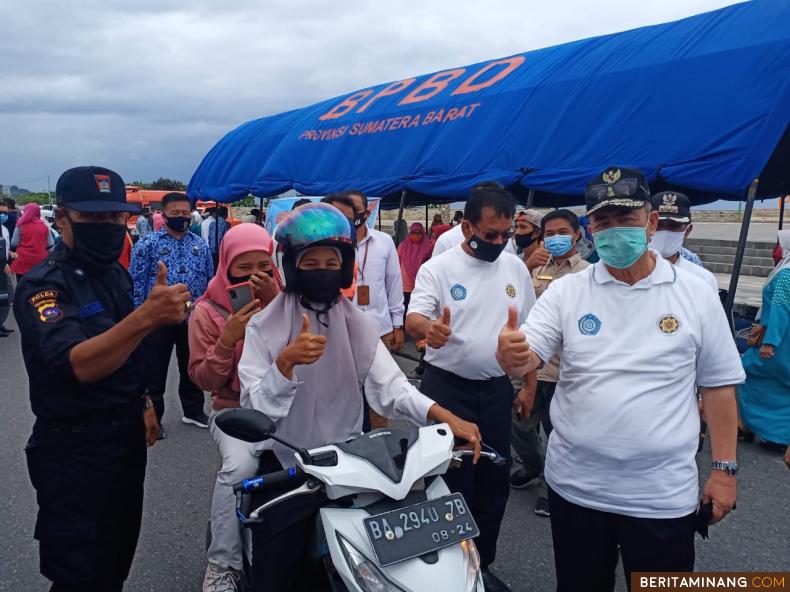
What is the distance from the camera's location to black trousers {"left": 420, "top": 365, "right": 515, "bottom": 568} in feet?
9.64

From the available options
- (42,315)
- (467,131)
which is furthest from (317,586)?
(467,131)

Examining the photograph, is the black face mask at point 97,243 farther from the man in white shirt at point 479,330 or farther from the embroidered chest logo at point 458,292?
the embroidered chest logo at point 458,292

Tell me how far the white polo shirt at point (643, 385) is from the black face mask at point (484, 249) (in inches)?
38.5

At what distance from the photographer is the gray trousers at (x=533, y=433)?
395 cm

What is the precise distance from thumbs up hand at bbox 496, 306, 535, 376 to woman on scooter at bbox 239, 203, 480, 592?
10.6 inches

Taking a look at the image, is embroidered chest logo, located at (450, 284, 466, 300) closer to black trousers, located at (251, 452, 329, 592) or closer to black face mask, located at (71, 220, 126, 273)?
black trousers, located at (251, 452, 329, 592)

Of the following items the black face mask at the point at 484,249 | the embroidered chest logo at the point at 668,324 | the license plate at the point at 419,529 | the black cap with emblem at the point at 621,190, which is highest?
the black cap with emblem at the point at 621,190

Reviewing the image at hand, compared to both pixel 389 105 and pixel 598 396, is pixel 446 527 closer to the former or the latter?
pixel 598 396

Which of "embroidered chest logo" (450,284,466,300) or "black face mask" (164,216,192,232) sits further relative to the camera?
"black face mask" (164,216,192,232)

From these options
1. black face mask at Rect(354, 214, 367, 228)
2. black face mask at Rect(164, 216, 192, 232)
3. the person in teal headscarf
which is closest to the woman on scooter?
black face mask at Rect(354, 214, 367, 228)

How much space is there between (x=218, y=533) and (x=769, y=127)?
5.84 meters

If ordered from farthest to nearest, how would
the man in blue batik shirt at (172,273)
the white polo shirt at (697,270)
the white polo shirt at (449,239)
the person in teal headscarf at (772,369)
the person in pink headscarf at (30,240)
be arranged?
the person in pink headscarf at (30,240) → the man in blue batik shirt at (172,273) → the white polo shirt at (449,239) → the person in teal headscarf at (772,369) → the white polo shirt at (697,270)

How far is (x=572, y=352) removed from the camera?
2125 millimetres

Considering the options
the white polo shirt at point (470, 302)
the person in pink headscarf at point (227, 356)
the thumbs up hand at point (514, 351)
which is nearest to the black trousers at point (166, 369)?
the person in pink headscarf at point (227, 356)
